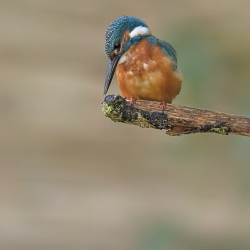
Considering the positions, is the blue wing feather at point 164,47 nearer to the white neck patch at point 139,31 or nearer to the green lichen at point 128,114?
the white neck patch at point 139,31

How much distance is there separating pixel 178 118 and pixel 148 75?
12.9 inches

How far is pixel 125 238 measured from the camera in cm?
218

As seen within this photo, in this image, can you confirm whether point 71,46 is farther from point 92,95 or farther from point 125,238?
point 125,238

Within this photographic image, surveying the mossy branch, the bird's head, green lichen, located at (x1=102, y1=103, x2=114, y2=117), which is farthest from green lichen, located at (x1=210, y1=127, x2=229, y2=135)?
the bird's head

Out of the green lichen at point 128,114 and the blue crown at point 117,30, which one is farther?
the blue crown at point 117,30

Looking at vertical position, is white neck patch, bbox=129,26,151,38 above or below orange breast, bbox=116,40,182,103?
above

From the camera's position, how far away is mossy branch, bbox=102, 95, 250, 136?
0.91 meters

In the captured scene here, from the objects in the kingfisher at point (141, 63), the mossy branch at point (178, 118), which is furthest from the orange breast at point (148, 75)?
the mossy branch at point (178, 118)

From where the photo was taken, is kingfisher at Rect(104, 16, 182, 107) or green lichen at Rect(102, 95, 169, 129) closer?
green lichen at Rect(102, 95, 169, 129)

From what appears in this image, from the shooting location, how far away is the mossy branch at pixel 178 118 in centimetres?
91

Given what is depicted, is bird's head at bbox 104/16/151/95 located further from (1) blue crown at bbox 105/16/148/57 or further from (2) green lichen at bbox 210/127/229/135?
(2) green lichen at bbox 210/127/229/135

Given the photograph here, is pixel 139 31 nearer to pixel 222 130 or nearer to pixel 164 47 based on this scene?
pixel 164 47

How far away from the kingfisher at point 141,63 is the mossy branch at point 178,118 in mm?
281

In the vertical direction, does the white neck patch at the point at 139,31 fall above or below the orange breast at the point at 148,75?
above
